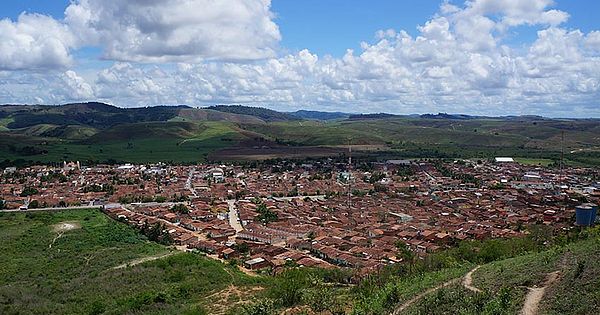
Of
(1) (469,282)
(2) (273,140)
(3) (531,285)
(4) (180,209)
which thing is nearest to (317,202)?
(4) (180,209)

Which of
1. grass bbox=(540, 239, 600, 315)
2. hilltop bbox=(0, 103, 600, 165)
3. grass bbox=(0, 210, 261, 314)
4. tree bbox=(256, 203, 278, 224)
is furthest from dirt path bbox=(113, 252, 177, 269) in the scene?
hilltop bbox=(0, 103, 600, 165)

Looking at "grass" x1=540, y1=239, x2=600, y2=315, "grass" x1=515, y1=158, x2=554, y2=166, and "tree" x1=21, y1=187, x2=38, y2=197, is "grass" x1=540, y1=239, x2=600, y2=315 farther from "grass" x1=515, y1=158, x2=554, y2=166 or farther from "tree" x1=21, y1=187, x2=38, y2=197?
"grass" x1=515, y1=158, x2=554, y2=166

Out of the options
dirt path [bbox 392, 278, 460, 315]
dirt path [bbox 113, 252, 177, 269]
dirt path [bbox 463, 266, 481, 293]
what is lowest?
dirt path [bbox 113, 252, 177, 269]

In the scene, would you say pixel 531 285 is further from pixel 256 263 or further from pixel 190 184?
pixel 190 184

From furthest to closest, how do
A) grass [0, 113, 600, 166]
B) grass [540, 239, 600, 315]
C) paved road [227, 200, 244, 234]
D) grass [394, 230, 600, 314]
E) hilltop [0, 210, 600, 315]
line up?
grass [0, 113, 600, 166] → paved road [227, 200, 244, 234] → hilltop [0, 210, 600, 315] → grass [394, 230, 600, 314] → grass [540, 239, 600, 315]

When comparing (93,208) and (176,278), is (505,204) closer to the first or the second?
(176,278)

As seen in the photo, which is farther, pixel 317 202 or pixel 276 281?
pixel 317 202
